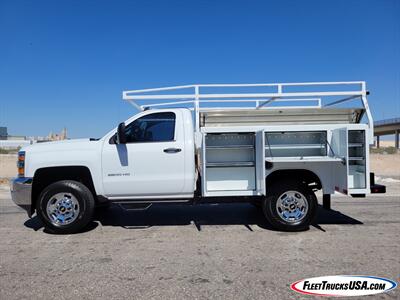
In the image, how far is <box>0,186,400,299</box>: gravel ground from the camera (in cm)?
380

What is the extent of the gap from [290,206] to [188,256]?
2.19 m

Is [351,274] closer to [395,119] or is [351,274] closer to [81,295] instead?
[81,295]

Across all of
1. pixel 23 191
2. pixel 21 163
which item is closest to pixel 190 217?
pixel 23 191

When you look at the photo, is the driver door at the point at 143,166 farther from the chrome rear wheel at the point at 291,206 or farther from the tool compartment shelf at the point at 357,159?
the tool compartment shelf at the point at 357,159

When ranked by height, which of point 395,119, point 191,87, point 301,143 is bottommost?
point 301,143

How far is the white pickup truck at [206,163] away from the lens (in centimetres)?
593

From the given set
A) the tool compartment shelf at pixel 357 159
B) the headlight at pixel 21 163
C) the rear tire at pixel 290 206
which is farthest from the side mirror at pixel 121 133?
the tool compartment shelf at pixel 357 159

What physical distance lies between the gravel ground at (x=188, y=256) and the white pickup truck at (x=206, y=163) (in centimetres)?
58

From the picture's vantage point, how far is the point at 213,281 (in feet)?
13.0

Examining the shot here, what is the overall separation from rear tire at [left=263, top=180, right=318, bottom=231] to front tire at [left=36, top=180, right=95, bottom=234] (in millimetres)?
3086

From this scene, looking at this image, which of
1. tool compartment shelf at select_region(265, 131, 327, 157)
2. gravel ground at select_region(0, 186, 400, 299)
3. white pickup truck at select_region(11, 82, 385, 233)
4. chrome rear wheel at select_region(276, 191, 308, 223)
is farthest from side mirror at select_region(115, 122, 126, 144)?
chrome rear wheel at select_region(276, 191, 308, 223)

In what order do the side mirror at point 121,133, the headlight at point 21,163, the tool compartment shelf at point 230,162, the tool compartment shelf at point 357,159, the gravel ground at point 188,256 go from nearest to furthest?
the gravel ground at point 188,256
the side mirror at point 121,133
the tool compartment shelf at point 357,159
the headlight at point 21,163
the tool compartment shelf at point 230,162

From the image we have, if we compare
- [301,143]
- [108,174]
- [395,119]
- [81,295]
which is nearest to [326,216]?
[301,143]

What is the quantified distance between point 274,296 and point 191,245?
1.99 m
